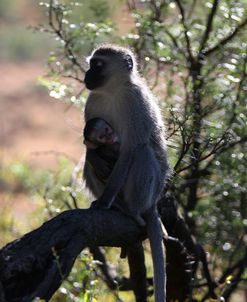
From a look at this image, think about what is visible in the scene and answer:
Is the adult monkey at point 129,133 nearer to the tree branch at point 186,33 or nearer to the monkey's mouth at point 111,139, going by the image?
the monkey's mouth at point 111,139

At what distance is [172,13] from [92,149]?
2.34 metres

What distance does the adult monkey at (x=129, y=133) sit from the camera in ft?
18.0

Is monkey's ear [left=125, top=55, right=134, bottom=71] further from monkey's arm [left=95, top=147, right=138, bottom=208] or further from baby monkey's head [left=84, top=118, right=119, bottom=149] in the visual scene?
monkey's arm [left=95, top=147, right=138, bottom=208]

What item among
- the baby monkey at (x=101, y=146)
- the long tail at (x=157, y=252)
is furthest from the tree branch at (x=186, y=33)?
the long tail at (x=157, y=252)


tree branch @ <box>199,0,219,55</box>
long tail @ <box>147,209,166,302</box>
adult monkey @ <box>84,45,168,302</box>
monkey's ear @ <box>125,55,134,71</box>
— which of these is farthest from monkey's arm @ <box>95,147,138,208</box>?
tree branch @ <box>199,0,219,55</box>

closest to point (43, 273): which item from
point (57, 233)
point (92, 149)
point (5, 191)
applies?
point (57, 233)

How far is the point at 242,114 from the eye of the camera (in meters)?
6.38

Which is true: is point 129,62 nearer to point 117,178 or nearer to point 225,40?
point 117,178

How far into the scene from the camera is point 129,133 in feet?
18.4

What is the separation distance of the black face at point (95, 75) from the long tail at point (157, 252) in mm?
909

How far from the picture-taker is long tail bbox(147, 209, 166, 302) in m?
4.96

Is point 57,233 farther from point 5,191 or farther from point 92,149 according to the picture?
point 5,191

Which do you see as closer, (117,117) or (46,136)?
(117,117)

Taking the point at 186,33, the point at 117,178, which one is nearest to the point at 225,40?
the point at 186,33
